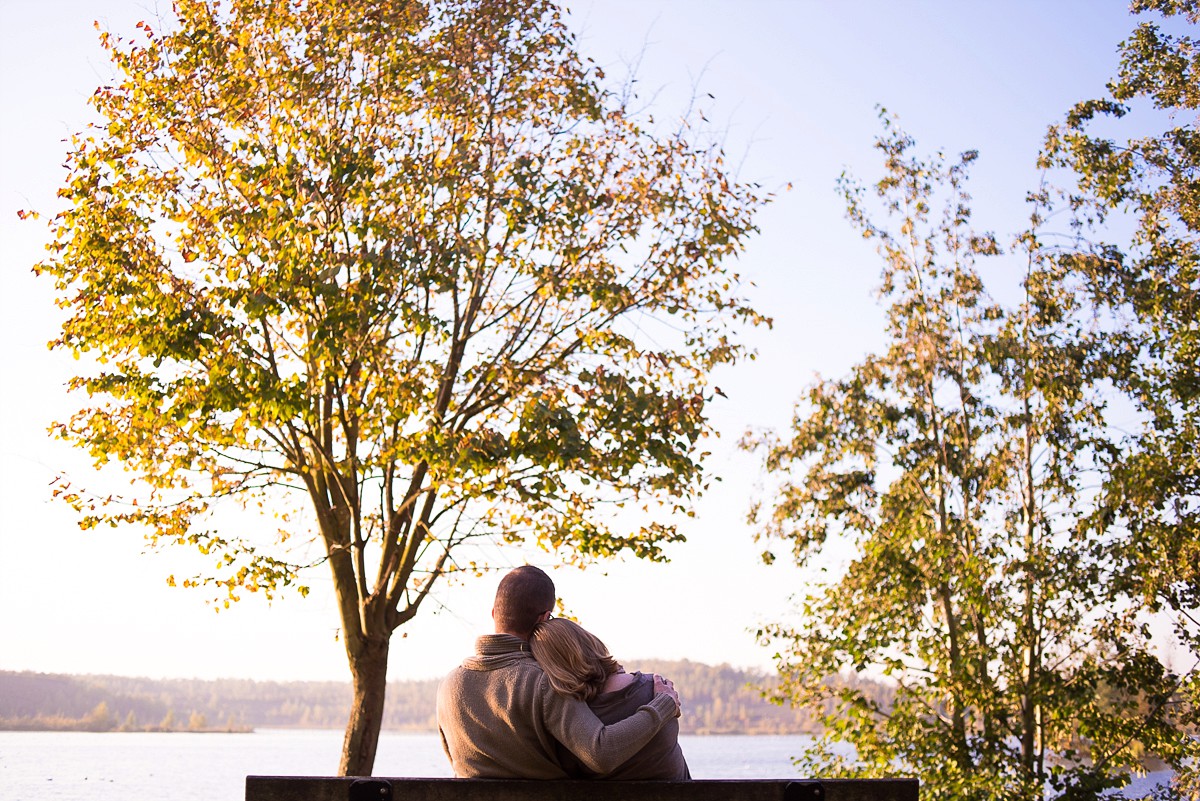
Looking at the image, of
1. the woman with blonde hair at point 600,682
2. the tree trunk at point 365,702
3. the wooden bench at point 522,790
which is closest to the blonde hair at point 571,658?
the woman with blonde hair at point 600,682

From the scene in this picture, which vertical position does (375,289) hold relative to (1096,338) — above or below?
below

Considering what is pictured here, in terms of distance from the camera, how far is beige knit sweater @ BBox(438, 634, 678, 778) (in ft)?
13.5

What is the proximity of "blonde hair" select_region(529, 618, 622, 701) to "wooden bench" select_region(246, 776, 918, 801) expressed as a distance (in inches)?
12.0

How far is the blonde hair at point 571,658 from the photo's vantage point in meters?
4.18

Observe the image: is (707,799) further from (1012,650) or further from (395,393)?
(1012,650)

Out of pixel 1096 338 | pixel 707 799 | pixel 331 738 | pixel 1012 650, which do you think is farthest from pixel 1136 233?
pixel 331 738

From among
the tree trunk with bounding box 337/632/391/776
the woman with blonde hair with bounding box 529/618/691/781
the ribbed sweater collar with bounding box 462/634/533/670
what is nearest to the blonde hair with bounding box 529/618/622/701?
the woman with blonde hair with bounding box 529/618/691/781

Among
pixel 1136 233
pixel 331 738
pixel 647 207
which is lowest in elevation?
pixel 331 738

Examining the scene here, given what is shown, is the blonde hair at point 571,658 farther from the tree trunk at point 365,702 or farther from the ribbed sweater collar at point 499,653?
the tree trunk at point 365,702

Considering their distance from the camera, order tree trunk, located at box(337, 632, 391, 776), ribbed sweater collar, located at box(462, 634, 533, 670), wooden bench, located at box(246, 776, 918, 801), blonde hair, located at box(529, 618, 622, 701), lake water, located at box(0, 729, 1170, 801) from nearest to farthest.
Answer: wooden bench, located at box(246, 776, 918, 801) → blonde hair, located at box(529, 618, 622, 701) → ribbed sweater collar, located at box(462, 634, 533, 670) → tree trunk, located at box(337, 632, 391, 776) → lake water, located at box(0, 729, 1170, 801)

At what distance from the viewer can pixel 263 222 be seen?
458 inches

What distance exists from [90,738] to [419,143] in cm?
4179

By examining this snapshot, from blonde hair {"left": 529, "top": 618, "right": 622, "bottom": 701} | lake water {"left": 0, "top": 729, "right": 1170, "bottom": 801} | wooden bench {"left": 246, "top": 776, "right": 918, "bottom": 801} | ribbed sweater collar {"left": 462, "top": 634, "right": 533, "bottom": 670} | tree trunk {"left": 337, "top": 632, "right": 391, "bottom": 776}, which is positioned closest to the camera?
wooden bench {"left": 246, "top": 776, "right": 918, "bottom": 801}

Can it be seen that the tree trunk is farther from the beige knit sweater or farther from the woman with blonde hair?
the woman with blonde hair
